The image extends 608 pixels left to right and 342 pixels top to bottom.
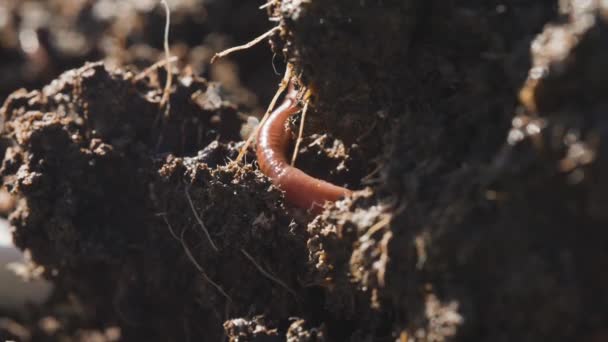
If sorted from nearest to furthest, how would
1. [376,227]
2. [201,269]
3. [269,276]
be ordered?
[376,227] → [269,276] → [201,269]

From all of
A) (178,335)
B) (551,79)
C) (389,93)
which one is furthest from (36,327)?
(551,79)

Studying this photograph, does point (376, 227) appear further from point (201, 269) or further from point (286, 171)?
point (201, 269)

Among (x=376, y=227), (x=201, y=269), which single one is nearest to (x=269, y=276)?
(x=201, y=269)

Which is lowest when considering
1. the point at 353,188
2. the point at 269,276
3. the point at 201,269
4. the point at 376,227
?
the point at 376,227

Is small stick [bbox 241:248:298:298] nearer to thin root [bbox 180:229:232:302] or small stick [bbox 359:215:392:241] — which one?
thin root [bbox 180:229:232:302]

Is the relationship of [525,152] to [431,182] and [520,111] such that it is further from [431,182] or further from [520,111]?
[431,182]

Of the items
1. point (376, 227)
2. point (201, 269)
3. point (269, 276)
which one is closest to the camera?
point (376, 227)

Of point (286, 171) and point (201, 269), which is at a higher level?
point (286, 171)
